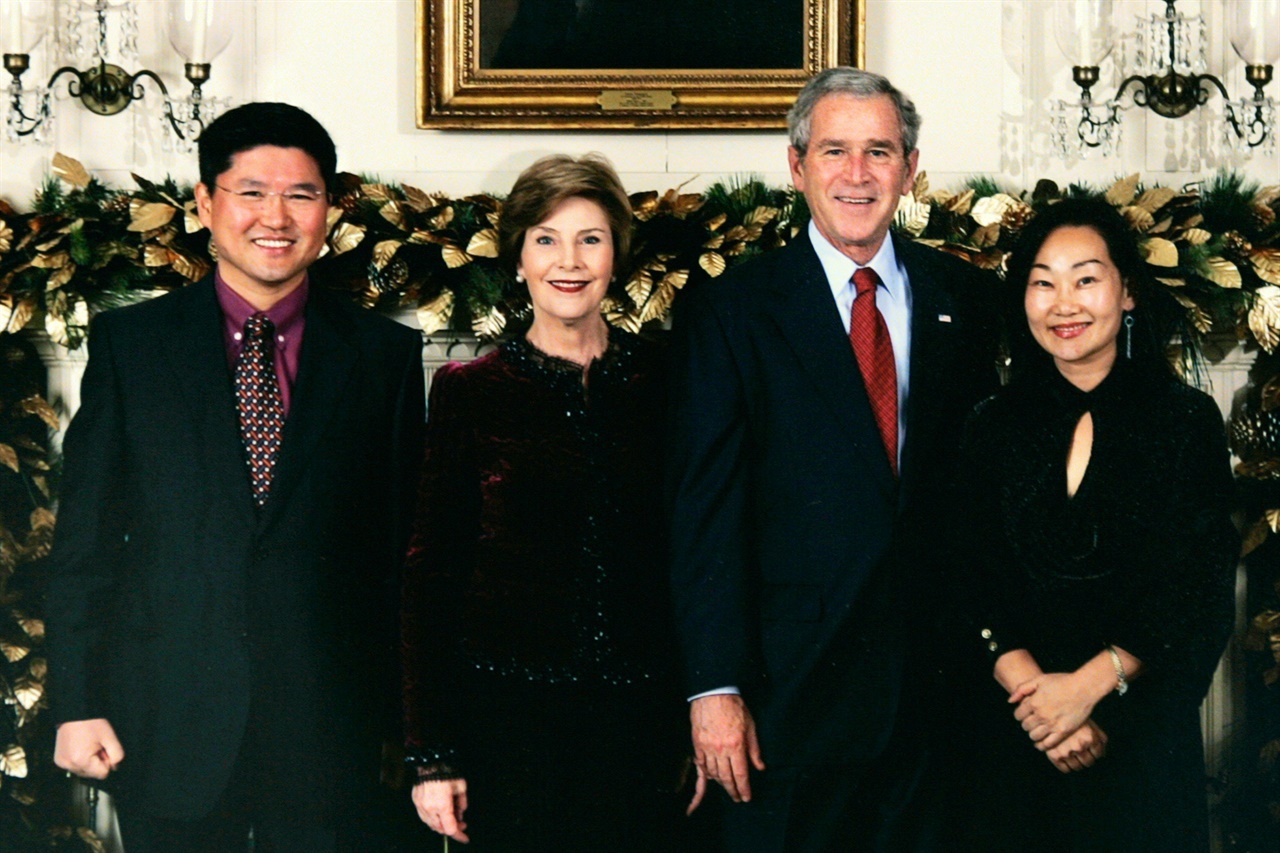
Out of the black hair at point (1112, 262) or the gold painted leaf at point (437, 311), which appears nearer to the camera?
the black hair at point (1112, 262)

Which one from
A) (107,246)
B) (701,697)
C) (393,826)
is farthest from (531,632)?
(107,246)

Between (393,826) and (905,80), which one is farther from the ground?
(905,80)

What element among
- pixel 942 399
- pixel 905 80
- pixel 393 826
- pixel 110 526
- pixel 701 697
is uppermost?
pixel 905 80

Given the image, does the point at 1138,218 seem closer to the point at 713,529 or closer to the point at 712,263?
the point at 712,263

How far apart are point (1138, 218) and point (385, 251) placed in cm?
159

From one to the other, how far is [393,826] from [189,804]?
15.4 inches

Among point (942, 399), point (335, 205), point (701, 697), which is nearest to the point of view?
point (701, 697)

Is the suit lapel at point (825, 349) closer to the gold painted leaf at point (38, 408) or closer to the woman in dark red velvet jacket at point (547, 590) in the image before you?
the woman in dark red velvet jacket at point (547, 590)

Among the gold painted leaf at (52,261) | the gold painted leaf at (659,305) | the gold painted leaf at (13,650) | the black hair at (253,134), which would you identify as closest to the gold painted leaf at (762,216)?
the gold painted leaf at (659,305)

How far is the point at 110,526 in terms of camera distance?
2.25 meters

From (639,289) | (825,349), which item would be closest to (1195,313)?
(825,349)

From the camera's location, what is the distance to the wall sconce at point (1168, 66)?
305cm

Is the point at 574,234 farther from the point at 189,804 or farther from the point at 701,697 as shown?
the point at 189,804

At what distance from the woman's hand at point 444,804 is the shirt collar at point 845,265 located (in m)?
1.04
